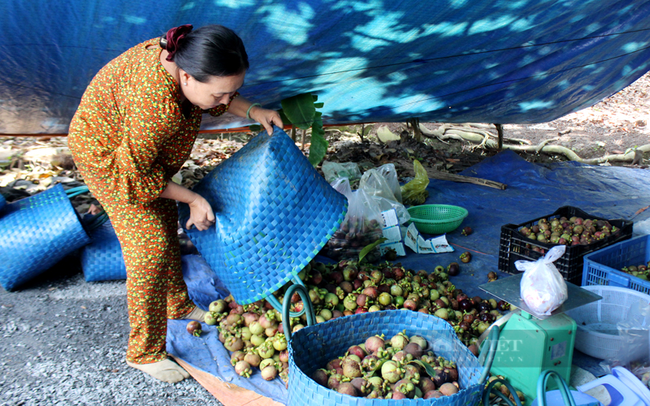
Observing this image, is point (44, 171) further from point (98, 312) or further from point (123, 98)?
point (123, 98)

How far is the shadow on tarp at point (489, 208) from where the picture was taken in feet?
7.34

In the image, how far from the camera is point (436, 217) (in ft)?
13.2

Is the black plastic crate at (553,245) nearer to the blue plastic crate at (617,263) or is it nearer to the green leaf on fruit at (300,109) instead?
the blue plastic crate at (617,263)

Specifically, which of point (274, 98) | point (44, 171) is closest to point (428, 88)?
point (274, 98)

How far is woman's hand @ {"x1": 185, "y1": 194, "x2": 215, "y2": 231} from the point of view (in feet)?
6.50

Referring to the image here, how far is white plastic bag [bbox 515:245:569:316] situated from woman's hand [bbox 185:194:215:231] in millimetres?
1286

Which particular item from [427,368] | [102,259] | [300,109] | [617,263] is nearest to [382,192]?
[300,109]

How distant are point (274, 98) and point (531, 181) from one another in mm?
3146

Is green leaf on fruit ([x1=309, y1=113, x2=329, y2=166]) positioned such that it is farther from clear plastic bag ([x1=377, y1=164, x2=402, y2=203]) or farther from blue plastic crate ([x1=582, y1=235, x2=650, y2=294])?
blue plastic crate ([x1=582, y1=235, x2=650, y2=294])

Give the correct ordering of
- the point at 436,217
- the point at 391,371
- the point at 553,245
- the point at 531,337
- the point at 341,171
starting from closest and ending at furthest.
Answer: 1. the point at 391,371
2. the point at 531,337
3. the point at 553,245
4. the point at 436,217
5. the point at 341,171

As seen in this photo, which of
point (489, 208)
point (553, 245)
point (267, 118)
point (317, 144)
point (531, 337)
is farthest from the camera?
point (489, 208)

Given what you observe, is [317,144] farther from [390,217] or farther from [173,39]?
[173,39]

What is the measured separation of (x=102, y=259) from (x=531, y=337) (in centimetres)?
246

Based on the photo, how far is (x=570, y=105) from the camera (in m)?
5.34
